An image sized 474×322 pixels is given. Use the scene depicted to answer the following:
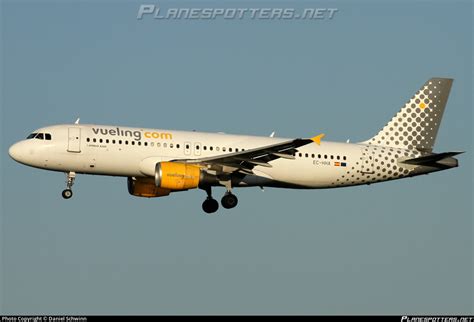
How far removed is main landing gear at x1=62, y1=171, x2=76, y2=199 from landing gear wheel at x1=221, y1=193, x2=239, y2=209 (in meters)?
7.76

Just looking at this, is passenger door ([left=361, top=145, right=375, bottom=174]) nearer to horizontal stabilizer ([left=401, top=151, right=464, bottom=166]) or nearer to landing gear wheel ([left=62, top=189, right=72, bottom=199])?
horizontal stabilizer ([left=401, top=151, right=464, bottom=166])

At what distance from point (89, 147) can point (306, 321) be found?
1845 centimetres

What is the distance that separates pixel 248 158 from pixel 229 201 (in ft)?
8.98

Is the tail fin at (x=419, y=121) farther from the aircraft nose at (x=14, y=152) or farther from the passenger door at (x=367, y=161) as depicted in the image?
the aircraft nose at (x=14, y=152)

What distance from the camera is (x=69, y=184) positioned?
184 ft

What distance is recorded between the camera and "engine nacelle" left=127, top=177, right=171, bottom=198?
58.6m

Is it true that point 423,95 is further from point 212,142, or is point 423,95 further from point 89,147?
point 89,147

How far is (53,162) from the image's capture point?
182 feet

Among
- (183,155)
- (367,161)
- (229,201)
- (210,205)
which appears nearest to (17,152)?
(183,155)

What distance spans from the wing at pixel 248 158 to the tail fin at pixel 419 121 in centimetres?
775

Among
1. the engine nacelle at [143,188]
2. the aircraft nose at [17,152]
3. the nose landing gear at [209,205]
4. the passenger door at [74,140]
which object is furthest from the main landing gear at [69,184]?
the nose landing gear at [209,205]

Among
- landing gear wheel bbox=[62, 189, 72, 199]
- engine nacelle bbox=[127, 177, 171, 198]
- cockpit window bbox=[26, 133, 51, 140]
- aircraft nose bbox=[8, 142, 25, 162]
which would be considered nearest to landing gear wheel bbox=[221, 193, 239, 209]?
engine nacelle bbox=[127, 177, 171, 198]

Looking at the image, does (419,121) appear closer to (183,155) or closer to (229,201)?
(229,201)

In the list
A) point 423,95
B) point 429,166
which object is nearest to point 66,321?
point 429,166
